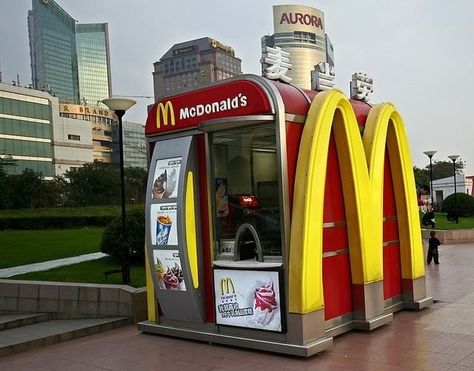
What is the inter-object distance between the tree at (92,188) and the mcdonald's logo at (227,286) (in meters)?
38.1

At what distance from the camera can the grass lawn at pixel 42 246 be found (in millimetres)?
12172

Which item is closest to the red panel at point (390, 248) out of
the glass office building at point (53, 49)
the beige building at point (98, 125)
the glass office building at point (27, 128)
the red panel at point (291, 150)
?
the red panel at point (291, 150)

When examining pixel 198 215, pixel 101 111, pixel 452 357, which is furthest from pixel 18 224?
pixel 101 111

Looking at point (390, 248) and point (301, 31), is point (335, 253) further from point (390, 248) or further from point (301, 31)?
point (301, 31)

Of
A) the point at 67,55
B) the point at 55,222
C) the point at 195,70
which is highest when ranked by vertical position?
the point at 67,55

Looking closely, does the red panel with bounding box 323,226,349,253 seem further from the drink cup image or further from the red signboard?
the drink cup image

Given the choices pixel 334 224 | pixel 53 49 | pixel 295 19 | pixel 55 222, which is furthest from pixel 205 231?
pixel 53 49

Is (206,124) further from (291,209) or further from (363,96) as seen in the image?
(363,96)

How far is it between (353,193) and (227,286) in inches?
83.7

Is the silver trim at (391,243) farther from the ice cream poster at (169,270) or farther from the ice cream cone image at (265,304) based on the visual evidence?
the ice cream poster at (169,270)

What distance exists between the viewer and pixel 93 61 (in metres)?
128

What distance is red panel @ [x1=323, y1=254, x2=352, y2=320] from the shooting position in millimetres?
6680

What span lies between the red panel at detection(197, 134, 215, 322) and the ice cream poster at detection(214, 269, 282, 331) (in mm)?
210

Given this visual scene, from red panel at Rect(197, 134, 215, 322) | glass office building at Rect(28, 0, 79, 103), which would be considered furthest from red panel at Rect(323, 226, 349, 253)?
glass office building at Rect(28, 0, 79, 103)
